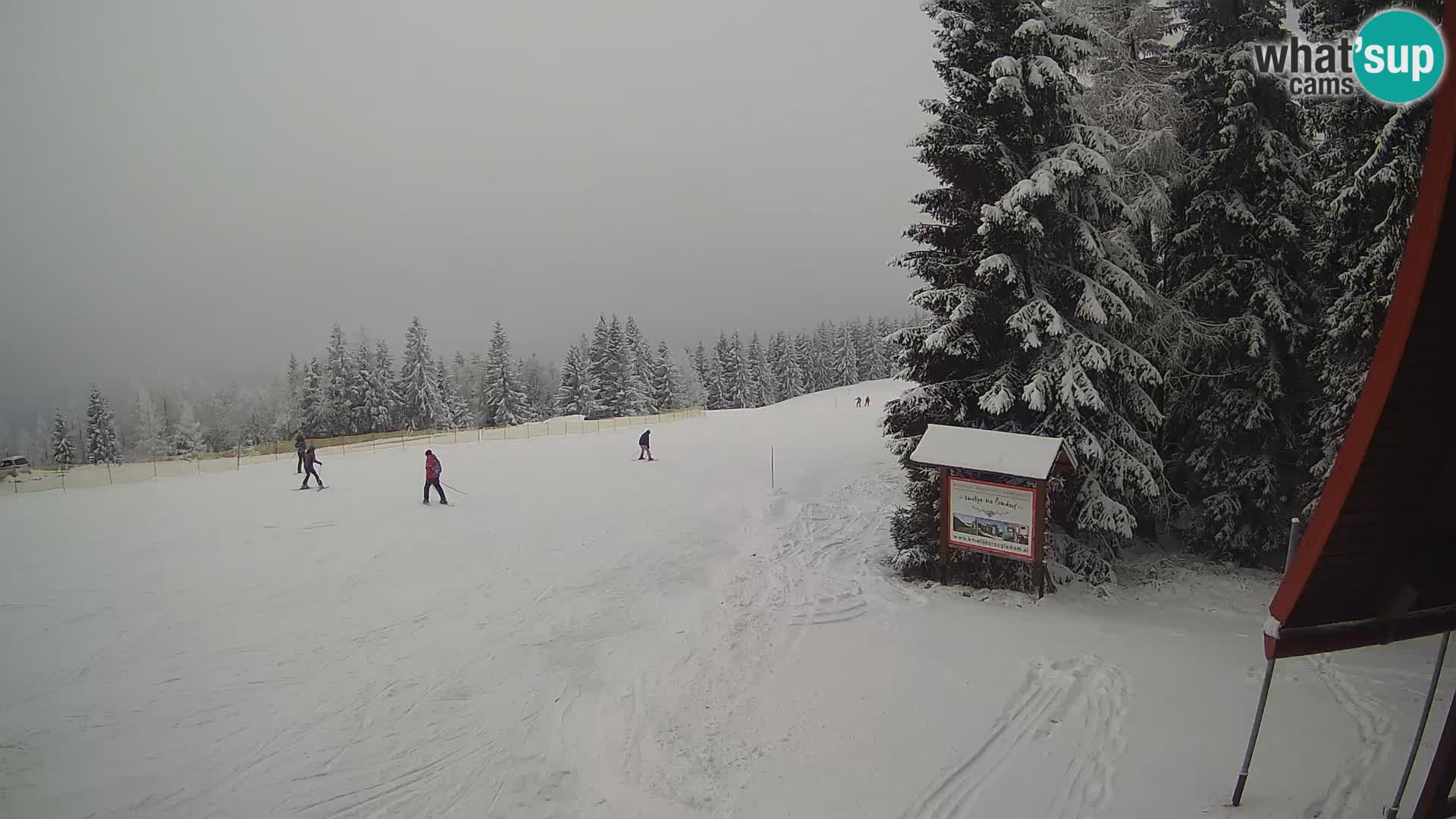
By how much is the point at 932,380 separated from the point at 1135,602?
547 centimetres

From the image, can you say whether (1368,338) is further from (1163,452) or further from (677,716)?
(677,716)

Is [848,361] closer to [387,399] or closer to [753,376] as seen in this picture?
[753,376]

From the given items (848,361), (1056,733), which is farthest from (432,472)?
(848,361)

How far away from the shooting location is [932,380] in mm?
12664

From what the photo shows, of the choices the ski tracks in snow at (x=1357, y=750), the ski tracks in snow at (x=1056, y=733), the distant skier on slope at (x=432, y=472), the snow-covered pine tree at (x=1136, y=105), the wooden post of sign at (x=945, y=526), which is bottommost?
the ski tracks in snow at (x=1056, y=733)

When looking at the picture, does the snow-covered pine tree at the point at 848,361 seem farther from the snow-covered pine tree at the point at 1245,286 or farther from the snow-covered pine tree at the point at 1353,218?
the snow-covered pine tree at the point at 1353,218

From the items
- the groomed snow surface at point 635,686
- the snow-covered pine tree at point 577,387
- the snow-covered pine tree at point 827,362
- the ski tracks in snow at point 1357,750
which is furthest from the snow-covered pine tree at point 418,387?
the ski tracks in snow at point 1357,750

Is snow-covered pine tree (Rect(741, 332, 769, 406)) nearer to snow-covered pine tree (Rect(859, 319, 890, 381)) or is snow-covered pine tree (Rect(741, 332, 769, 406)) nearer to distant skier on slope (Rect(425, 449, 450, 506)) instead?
snow-covered pine tree (Rect(859, 319, 890, 381))

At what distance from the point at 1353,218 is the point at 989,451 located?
25.0 feet

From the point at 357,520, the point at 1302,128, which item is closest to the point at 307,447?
the point at 357,520

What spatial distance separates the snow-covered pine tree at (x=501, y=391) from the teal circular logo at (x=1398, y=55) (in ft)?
213

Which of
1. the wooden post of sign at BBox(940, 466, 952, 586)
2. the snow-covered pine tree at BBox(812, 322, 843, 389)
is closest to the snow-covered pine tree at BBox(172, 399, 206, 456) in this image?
the snow-covered pine tree at BBox(812, 322, 843, 389)

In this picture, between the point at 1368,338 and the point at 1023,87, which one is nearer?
the point at 1368,338

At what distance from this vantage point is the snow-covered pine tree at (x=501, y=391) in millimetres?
65812
